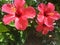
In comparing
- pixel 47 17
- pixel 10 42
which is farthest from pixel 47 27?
pixel 10 42

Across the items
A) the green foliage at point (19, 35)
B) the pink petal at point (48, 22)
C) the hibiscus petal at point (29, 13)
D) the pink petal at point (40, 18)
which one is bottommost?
the green foliage at point (19, 35)

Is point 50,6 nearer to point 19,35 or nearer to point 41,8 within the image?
point 41,8

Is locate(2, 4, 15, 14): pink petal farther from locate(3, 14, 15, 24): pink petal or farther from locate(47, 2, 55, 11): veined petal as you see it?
locate(47, 2, 55, 11): veined petal

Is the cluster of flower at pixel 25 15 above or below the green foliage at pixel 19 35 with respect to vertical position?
above

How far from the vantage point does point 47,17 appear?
527 mm

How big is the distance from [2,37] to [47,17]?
16cm

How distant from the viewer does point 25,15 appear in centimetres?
50

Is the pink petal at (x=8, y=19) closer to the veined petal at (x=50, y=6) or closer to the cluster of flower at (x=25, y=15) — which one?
the cluster of flower at (x=25, y=15)

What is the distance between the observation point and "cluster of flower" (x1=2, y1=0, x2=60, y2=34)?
486 mm

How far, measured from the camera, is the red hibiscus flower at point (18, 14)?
1.59ft

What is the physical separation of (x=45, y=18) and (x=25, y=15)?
0.21ft

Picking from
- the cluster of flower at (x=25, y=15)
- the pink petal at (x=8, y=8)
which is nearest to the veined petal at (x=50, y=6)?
the cluster of flower at (x=25, y=15)

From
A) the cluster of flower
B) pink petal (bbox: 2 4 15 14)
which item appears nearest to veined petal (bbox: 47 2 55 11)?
the cluster of flower

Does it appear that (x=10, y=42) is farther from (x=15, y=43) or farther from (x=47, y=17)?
(x=47, y=17)
